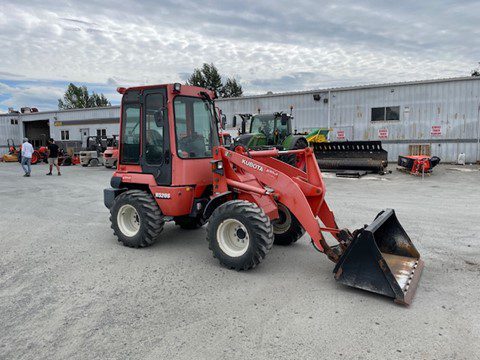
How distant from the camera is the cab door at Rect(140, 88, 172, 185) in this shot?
5297 millimetres

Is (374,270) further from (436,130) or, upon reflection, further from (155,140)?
(436,130)

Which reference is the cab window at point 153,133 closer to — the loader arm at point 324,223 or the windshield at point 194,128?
the windshield at point 194,128

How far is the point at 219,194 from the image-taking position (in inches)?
201

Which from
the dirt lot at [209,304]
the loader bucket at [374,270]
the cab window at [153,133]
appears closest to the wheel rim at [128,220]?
the dirt lot at [209,304]

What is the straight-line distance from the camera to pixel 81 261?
5.16m

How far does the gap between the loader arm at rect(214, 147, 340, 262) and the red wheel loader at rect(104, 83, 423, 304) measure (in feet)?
0.04

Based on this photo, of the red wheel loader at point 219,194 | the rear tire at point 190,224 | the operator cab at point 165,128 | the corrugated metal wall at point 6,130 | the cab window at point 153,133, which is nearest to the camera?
the red wheel loader at point 219,194

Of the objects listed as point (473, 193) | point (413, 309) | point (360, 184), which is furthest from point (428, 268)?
point (360, 184)

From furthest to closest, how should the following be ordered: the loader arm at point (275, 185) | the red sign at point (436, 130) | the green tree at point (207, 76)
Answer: the green tree at point (207, 76) < the red sign at point (436, 130) < the loader arm at point (275, 185)

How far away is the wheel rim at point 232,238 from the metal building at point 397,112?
1656cm

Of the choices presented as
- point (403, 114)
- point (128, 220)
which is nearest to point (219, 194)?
point (128, 220)

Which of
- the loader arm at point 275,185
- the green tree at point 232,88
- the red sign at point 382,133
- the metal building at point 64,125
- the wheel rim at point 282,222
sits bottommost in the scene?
the wheel rim at point 282,222

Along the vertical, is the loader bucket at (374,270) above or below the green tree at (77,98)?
below

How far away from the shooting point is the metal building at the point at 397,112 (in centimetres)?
1773
